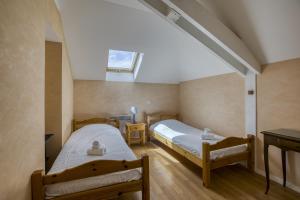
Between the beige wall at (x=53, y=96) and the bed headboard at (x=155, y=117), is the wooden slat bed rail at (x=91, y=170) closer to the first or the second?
the beige wall at (x=53, y=96)

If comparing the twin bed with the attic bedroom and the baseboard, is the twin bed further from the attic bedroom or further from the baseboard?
the baseboard

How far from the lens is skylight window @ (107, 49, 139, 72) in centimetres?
A: 382

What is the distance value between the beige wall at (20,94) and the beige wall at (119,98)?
243 cm

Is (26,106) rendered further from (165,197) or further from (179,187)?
(179,187)

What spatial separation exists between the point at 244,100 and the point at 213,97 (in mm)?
802

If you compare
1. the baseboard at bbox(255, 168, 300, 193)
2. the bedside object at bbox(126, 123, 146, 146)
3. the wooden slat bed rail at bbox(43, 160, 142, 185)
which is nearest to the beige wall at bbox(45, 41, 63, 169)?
the wooden slat bed rail at bbox(43, 160, 142, 185)

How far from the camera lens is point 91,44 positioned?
290 cm

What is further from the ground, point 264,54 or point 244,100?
point 264,54

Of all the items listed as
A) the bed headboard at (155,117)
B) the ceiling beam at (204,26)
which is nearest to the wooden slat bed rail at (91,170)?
the ceiling beam at (204,26)

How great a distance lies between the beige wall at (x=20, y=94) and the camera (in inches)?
33.0

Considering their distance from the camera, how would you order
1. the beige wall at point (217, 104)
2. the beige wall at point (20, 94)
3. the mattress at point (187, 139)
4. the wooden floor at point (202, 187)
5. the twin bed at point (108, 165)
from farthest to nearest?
the beige wall at point (217, 104), the mattress at point (187, 139), the wooden floor at point (202, 187), the twin bed at point (108, 165), the beige wall at point (20, 94)

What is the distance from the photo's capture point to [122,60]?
3.98 metres

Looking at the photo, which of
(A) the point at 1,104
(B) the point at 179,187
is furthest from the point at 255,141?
(A) the point at 1,104

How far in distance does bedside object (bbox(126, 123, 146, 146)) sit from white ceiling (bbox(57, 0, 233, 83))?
1223mm
